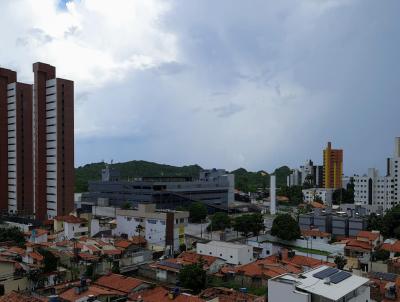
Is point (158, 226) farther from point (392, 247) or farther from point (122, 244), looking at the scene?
point (392, 247)

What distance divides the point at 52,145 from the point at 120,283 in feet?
95.3

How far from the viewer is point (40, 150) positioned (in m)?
45.0

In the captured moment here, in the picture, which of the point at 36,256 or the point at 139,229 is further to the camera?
the point at 139,229

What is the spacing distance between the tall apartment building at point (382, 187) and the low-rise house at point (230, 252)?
38.5 meters

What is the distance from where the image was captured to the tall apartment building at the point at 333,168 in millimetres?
85438

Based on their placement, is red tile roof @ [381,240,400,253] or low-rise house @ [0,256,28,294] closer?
low-rise house @ [0,256,28,294]

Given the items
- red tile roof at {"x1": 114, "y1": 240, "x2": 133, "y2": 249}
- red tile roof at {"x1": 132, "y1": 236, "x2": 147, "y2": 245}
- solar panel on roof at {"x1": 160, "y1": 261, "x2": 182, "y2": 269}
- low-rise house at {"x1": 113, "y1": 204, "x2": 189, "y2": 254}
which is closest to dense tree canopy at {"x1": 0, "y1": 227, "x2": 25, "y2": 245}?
red tile roof at {"x1": 114, "y1": 240, "x2": 133, "y2": 249}

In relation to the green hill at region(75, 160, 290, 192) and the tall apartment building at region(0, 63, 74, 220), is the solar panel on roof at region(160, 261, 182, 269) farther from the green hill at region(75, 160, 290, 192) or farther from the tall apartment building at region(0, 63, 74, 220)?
the green hill at region(75, 160, 290, 192)

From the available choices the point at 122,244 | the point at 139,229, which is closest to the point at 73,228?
the point at 139,229

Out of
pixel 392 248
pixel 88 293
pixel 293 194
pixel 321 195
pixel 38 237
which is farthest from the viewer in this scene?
pixel 293 194

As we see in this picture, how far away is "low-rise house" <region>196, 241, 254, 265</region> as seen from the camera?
89.2ft

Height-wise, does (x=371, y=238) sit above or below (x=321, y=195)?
above

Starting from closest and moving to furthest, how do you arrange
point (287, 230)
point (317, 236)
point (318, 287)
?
point (318, 287), point (287, 230), point (317, 236)

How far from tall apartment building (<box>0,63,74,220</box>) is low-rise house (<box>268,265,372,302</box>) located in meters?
35.6
